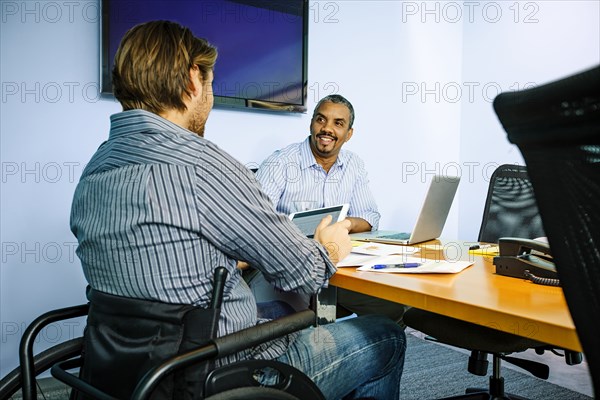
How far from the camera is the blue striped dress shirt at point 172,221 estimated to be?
100cm

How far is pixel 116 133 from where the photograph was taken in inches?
44.8

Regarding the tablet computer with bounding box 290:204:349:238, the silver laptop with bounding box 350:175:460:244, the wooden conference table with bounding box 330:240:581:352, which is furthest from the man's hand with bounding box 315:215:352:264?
the silver laptop with bounding box 350:175:460:244

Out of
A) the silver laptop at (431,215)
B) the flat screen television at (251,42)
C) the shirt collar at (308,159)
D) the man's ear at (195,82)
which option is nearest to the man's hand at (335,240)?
the man's ear at (195,82)

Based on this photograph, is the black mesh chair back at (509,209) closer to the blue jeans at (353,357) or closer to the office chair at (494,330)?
the office chair at (494,330)

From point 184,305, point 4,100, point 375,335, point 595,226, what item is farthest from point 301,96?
point 595,226

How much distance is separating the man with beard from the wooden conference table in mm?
1360

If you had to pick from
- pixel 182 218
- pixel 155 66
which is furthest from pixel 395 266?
pixel 155 66

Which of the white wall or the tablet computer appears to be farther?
the white wall

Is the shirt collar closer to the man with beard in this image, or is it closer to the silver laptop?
the man with beard

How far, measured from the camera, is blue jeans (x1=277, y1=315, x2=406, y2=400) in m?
1.24

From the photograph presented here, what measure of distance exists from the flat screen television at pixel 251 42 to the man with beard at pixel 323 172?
33cm

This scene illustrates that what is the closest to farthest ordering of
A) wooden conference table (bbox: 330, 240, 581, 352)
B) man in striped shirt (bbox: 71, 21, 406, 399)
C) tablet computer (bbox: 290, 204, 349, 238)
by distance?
wooden conference table (bbox: 330, 240, 581, 352)
man in striped shirt (bbox: 71, 21, 406, 399)
tablet computer (bbox: 290, 204, 349, 238)

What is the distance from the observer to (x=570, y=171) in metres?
0.53

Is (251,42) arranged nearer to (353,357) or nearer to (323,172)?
(323,172)
